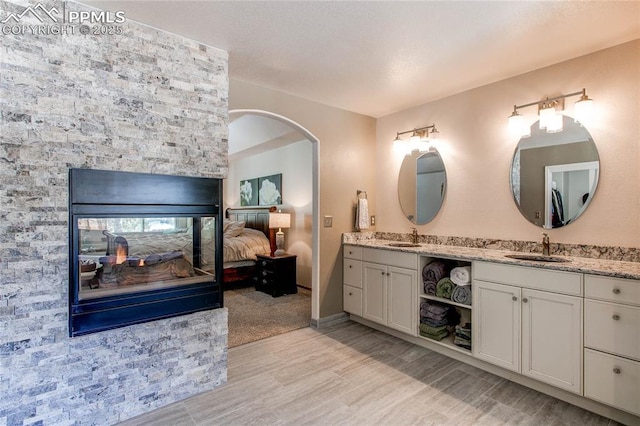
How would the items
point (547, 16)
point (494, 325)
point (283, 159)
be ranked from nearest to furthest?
point (547, 16), point (494, 325), point (283, 159)

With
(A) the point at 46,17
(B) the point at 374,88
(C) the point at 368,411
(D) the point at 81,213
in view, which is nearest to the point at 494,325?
(C) the point at 368,411

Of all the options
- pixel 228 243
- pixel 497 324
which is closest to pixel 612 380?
pixel 497 324

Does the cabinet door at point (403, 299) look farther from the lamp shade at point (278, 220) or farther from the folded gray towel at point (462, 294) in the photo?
the lamp shade at point (278, 220)

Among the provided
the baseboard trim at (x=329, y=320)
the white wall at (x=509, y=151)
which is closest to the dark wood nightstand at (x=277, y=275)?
the baseboard trim at (x=329, y=320)

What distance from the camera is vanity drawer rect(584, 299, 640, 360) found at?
1.88m

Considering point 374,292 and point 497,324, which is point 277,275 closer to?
point 374,292

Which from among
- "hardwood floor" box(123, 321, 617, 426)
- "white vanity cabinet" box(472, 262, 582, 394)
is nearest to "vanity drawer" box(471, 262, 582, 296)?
"white vanity cabinet" box(472, 262, 582, 394)

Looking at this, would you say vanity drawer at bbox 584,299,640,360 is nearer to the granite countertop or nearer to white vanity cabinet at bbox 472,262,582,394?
white vanity cabinet at bbox 472,262,582,394

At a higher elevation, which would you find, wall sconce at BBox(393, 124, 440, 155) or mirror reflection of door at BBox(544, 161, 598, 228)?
wall sconce at BBox(393, 124, 440, 155)

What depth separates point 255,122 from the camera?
17.5 feet

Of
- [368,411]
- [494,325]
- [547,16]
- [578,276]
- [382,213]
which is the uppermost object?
[547,16]

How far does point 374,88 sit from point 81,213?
8.74 ft

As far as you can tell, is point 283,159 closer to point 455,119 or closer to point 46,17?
point 455,119

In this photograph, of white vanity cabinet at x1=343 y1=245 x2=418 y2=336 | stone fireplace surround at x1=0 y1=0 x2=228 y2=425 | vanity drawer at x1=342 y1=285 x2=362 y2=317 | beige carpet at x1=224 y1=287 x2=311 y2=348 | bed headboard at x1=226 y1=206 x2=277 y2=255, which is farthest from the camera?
bed headboard at x1=226 y1=206 x2=277 y2=255
